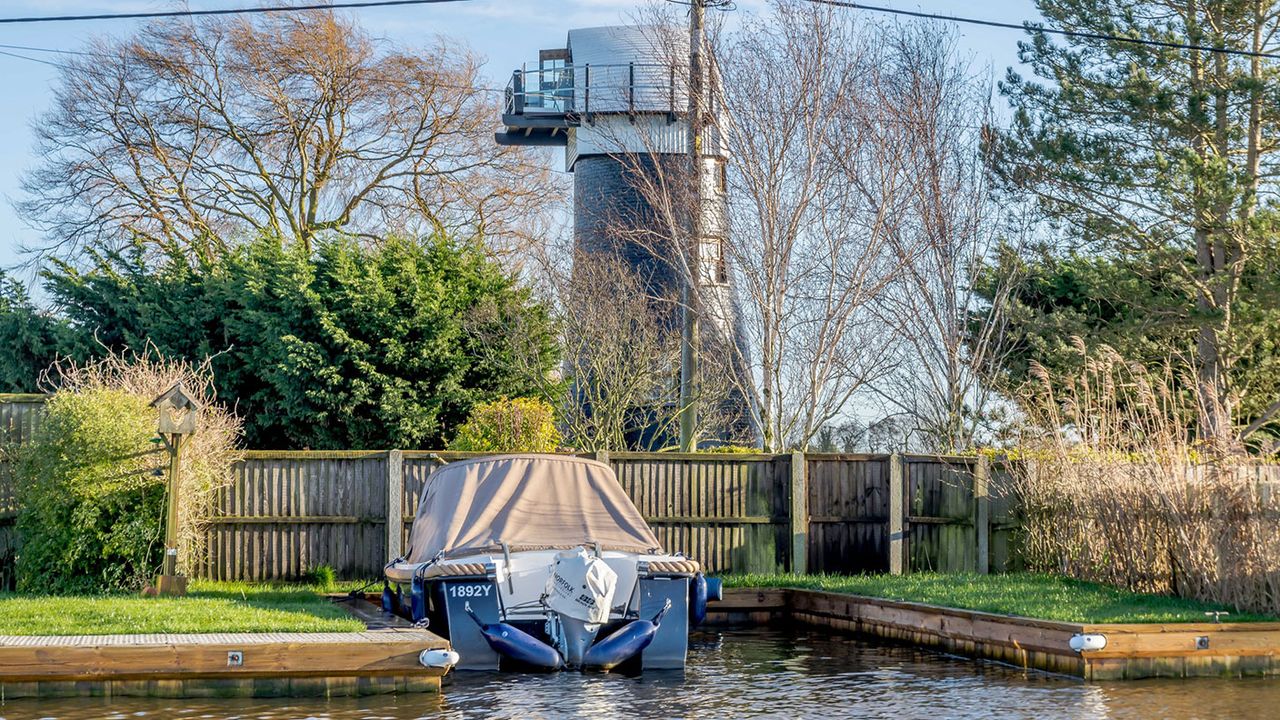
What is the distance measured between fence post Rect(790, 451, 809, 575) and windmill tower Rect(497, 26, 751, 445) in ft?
10.6

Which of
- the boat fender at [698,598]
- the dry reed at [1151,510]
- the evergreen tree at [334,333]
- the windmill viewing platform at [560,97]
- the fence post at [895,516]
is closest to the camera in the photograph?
the boat fender at [698,598]

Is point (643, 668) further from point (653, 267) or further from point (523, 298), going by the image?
point (653, 267)

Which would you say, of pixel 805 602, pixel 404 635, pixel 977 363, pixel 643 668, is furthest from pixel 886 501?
pixel 404 635

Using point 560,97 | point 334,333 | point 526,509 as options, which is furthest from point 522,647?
point 560,97

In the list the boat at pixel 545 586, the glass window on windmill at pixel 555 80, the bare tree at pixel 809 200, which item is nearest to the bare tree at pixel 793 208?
the bare tree at pixel 809 200

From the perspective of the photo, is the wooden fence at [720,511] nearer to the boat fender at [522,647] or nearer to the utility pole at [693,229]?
the utility pole at [693,229]

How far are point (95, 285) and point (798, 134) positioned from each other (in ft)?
42.5

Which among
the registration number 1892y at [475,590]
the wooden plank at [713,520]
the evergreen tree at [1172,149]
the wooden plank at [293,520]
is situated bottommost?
the registration number 1892y at [475,590]

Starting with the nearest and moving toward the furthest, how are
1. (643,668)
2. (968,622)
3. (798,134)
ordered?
(643,668) → (968,622) → (798,134)

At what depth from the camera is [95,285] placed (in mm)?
25391

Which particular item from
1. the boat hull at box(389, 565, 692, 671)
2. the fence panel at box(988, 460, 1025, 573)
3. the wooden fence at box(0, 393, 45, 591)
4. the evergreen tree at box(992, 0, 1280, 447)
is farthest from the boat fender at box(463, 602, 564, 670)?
the evergreen tree at box(992, 0, 1280, 447)

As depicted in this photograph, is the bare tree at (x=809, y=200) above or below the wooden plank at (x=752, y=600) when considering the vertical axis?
above

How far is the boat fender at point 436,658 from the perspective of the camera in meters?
11.6

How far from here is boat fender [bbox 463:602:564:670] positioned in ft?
40.5
